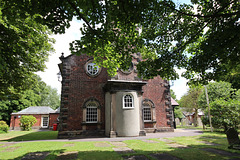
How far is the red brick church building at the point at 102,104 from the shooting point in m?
13.6

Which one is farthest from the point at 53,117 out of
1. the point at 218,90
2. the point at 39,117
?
the point at 218,90

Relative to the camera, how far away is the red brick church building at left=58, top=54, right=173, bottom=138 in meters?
13.6

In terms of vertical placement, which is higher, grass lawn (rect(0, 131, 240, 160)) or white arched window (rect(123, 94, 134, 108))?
white arched window (rect(123, 94, 134, 108))

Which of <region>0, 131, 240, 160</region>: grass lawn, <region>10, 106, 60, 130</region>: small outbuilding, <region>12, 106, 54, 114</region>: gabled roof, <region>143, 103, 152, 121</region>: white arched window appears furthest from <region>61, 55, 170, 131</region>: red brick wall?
<region>12, 106, 54, 114</region>: gabled roof

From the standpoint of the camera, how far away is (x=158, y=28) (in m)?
7.07

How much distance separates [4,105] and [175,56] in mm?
40845

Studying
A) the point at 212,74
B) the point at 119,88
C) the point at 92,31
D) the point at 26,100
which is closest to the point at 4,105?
the point at 26,100

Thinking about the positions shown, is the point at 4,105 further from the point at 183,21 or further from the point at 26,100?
the point at 183,21

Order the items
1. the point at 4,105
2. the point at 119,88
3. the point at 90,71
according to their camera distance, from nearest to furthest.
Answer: the point at 119,88, the point at 90,71, the point at 4,105

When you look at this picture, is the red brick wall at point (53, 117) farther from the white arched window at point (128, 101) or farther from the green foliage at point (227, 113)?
the green foliage at point (227, 113)

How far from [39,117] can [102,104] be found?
2349cm

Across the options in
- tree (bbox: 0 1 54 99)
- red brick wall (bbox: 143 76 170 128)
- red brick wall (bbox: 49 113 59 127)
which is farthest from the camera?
red brick wall (bbox: 49 113 59 127)

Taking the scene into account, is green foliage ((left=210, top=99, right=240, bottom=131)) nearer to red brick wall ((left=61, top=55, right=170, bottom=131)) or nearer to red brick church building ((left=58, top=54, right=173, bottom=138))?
red brick church building ((left=58, top=54, right=173, bottom=138))

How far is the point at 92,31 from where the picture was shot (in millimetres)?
5258
